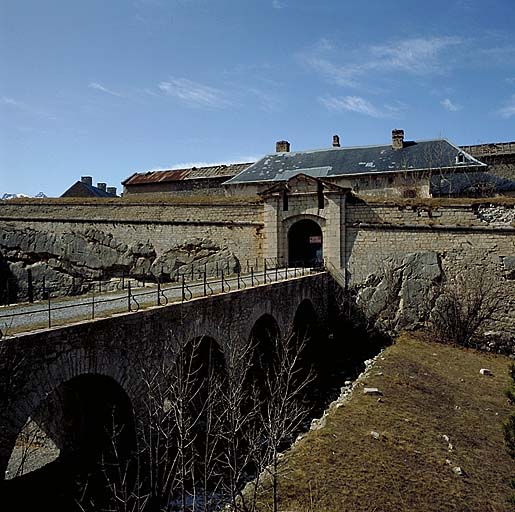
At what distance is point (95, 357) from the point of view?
7.65 m

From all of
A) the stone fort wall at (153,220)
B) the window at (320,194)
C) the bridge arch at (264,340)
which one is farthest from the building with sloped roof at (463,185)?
the bridge arch at (264,340)

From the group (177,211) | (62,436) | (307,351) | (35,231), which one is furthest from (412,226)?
(35,231)

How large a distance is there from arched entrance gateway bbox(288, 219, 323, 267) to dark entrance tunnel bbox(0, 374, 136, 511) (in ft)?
46.2

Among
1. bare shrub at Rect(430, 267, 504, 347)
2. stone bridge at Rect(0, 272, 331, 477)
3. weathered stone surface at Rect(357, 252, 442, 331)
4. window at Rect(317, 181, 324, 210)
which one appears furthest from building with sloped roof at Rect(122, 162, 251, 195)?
stone bridge at Rect(0, 272, 331, 477)

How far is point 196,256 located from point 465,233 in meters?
11.6

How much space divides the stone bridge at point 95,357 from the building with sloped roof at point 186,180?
22.3 meters

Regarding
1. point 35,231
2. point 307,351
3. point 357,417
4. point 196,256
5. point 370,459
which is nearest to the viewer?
point 370,459

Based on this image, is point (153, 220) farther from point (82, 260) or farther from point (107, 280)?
point (82, 260)

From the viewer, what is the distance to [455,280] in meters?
19.7

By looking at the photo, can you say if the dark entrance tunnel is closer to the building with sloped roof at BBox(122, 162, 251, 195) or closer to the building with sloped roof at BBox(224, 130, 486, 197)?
the building with sloped roof at BBox(224, 130, 486, 197)

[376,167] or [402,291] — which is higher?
[376,167]

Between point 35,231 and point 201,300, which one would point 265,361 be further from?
point 35,231

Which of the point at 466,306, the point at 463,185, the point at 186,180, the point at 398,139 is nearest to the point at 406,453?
the point at 466,306

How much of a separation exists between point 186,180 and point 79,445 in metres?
28.1
